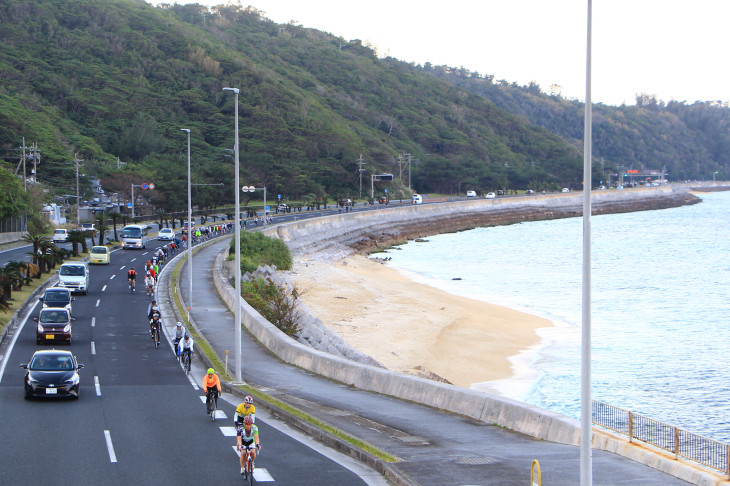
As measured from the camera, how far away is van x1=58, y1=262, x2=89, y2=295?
1828 inches

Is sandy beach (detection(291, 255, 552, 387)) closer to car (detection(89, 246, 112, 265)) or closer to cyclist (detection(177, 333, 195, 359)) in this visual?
cyclist (detection(177, 333, 195, 359))

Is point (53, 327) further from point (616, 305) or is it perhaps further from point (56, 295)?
point (616, 305)

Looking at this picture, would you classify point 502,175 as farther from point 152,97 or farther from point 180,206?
point 180,206

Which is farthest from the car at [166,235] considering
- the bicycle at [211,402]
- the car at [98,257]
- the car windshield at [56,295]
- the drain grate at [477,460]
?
the drain grate at [477,460]

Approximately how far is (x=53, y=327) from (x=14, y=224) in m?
51.3

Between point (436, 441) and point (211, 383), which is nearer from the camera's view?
point (436, 441)

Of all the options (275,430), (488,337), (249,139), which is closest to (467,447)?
(275,430)

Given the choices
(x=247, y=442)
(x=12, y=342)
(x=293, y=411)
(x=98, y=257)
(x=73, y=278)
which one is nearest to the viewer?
(x=247, y=442)

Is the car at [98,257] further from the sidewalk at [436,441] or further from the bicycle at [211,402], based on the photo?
the bicycle at [211,402]

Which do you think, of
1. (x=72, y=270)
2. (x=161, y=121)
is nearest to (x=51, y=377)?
(x=72, y=270)

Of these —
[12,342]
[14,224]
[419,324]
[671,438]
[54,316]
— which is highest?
[14,224]

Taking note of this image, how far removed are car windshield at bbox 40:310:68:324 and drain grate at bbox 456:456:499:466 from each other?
873 inches

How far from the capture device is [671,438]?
14.9 m

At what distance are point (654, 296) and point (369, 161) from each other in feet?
361
